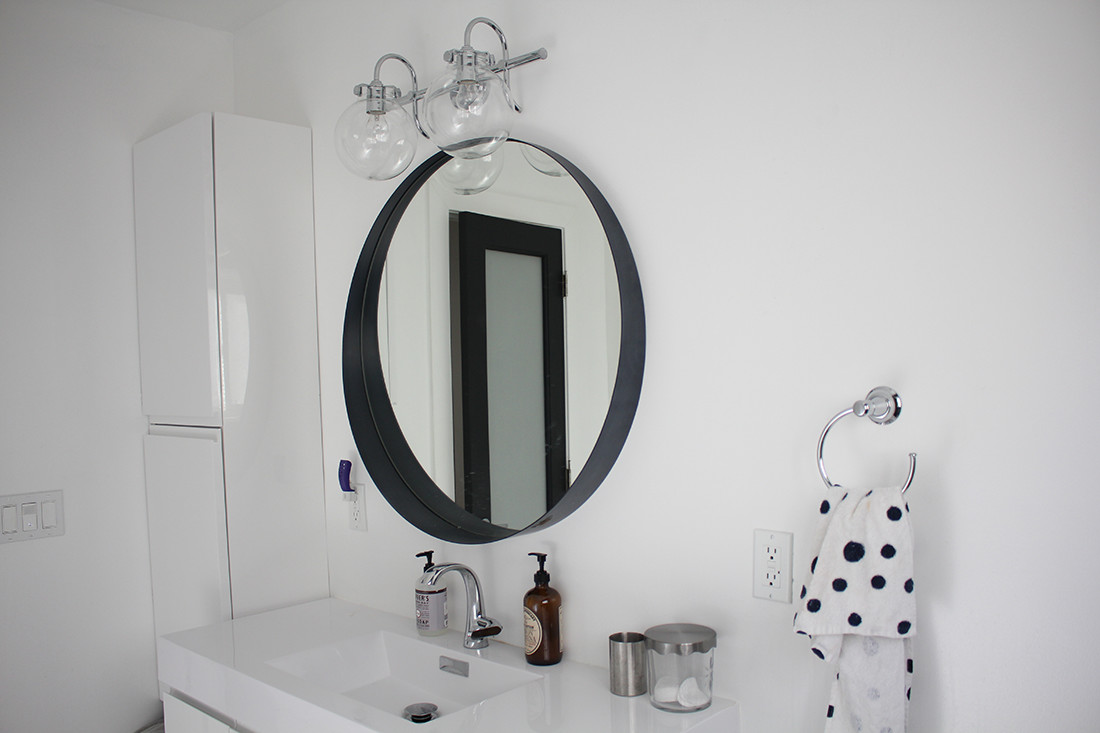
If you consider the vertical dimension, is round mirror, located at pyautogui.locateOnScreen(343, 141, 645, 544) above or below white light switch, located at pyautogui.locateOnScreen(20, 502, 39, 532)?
above

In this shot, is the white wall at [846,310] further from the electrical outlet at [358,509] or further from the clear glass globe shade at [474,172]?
the electrical outlet at [358,509]

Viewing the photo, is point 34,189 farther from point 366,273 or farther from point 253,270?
point 366,273

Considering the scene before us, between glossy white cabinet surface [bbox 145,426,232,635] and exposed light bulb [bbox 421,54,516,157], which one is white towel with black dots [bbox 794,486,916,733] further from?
glossy white cabinet surface [bbox 145,426,232,635]

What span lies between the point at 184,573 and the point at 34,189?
105 cm

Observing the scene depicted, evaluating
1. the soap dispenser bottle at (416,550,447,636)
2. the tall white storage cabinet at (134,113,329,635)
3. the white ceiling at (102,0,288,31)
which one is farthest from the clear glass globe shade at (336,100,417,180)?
the white ceiling at (102,0,288,31)

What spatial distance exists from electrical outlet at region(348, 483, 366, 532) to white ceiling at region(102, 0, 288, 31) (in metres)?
1.33

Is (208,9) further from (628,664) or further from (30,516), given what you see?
(628,664)

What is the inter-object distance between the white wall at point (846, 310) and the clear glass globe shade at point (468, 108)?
208mm

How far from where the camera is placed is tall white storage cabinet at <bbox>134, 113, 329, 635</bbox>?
195cm

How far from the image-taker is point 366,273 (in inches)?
76.8

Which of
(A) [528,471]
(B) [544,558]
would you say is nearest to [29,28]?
(A) [528,471]

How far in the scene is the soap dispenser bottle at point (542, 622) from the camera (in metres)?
1.52

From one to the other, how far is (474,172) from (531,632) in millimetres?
915

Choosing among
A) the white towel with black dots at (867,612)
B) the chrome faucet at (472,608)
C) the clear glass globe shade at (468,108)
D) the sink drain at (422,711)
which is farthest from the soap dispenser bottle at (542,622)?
the clear glass globe shade at (468,108)
